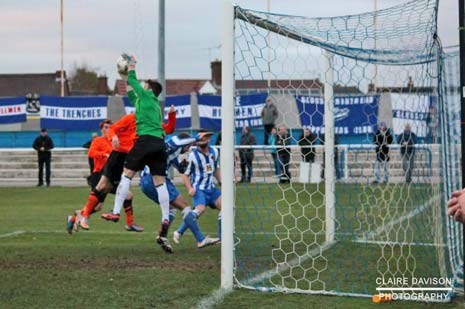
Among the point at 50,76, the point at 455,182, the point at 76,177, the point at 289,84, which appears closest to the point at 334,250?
the point at 455,182

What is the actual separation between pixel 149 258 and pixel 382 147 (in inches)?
123

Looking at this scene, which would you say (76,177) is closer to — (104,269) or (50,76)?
(104,269)

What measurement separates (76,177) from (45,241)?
61.2ft

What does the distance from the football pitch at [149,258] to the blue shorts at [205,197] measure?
1.47 ft

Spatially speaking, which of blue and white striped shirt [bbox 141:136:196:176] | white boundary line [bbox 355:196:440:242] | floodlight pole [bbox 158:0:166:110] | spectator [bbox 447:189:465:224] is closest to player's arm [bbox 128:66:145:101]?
blue and white striped shirt [bbox 141:136:196:176]

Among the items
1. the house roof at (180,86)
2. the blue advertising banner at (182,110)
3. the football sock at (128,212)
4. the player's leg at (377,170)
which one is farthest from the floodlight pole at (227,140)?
the house roof at (180,86)

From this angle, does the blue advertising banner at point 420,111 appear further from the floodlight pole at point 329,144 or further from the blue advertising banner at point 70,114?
the blue advertising banner at point 70,114

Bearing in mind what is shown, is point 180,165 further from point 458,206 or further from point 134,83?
point 458,206

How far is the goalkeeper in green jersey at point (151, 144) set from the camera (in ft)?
34.3

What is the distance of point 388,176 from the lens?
10.8 meters

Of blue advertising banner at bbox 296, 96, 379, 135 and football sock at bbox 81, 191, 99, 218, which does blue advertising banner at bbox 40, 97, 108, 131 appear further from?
football sock at bbox 81, 191, 99, 218

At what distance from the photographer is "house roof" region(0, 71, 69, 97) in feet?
269

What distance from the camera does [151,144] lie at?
10.6 metres

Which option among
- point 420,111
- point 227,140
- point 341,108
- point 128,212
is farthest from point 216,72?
point 227,140
